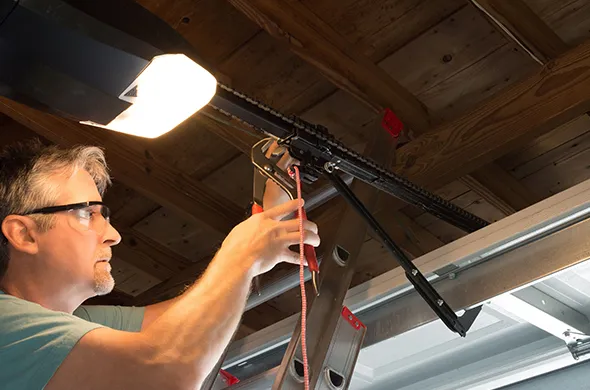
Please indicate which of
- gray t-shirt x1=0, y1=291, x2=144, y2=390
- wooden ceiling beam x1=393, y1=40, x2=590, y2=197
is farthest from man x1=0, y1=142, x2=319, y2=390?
wooden ceiling beam x1=393, y1=40, x2=590, y2=197

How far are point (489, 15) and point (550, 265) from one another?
2.50ft

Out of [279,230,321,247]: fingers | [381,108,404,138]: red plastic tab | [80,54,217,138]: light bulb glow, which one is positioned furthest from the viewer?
[381,108,404,138]: red plastic tab

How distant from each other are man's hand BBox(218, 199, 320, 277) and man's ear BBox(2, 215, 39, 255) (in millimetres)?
356

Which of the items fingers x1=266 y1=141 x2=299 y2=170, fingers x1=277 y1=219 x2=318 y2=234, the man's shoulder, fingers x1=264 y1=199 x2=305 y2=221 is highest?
fingers x1=266 y1=141 x2=299 y2=170

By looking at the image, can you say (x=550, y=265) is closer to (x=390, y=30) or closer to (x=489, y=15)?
(x=489, y=15)

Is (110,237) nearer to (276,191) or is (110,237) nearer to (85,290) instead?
(85,290)

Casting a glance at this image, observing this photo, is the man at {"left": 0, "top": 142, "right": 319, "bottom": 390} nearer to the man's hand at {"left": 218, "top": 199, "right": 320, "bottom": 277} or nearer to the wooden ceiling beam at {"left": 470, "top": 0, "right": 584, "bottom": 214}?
the man's hand at {"left": 218, "top": 199, "right": 320, "bottom": 277}

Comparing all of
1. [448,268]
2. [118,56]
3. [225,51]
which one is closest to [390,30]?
[225,51]

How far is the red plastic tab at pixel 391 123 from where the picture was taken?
2182mm

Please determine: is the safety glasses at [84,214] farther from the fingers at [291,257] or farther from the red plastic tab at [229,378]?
the red plastic tab at [229,378]

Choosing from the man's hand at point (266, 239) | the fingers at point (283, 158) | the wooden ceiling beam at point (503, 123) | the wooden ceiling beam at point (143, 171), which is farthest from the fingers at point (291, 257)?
the wooden ceiling beam at point (143, 171)

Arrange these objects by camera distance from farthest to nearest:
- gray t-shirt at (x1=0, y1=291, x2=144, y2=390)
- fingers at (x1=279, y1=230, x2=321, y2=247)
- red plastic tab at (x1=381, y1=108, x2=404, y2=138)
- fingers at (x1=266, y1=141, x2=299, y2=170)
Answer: red plastic tab at (x1=381, y1=108, x2=404, y2=138), fingers at (x1=266, y1=141, x2=299, y2=170), fingers at (x1=279, y1=230, x2=321, y2=247), gray t-shirt at (x1=0, y1=291, x2=144, y2=390)

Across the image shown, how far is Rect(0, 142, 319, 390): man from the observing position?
44.6 inches

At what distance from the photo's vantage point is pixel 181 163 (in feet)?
8.40
